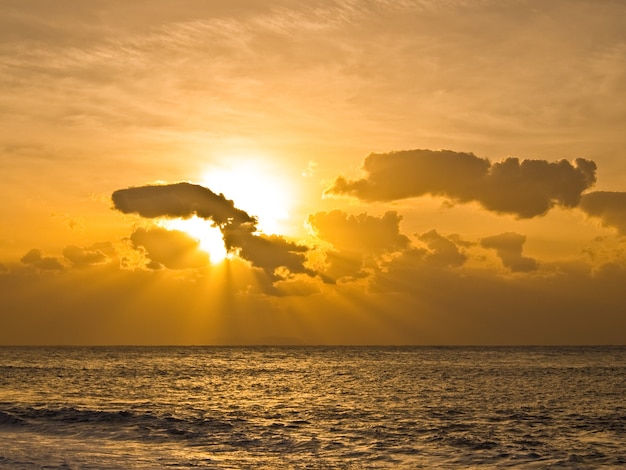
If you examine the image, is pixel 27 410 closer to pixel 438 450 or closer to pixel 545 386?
pixel 438 450

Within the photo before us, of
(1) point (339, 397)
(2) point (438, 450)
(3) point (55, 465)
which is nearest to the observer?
(3) point (55, 465)

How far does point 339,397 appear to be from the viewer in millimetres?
71500

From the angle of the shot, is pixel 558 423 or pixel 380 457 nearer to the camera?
pixel 380 457

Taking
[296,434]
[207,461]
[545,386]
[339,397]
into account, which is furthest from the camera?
[545,386]

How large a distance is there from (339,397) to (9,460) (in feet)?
131

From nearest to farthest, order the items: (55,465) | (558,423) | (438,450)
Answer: (55,465)
(438,450)
(558,423)

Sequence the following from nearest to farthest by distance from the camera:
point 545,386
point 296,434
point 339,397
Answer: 1. point 296,434
2. point 339,397
3. point 545,386

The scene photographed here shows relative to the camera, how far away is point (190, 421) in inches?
2068

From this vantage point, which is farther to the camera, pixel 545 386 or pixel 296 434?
pixel 545 386

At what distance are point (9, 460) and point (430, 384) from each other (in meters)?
61.2

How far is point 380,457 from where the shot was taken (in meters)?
38.0

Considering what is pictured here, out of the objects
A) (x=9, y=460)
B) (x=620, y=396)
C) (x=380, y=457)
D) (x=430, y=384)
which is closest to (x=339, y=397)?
(x=430, y=384)

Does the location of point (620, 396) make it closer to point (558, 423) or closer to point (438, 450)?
point (558, 423)

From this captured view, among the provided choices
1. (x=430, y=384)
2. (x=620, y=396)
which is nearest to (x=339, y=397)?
(x=430, y=384)
